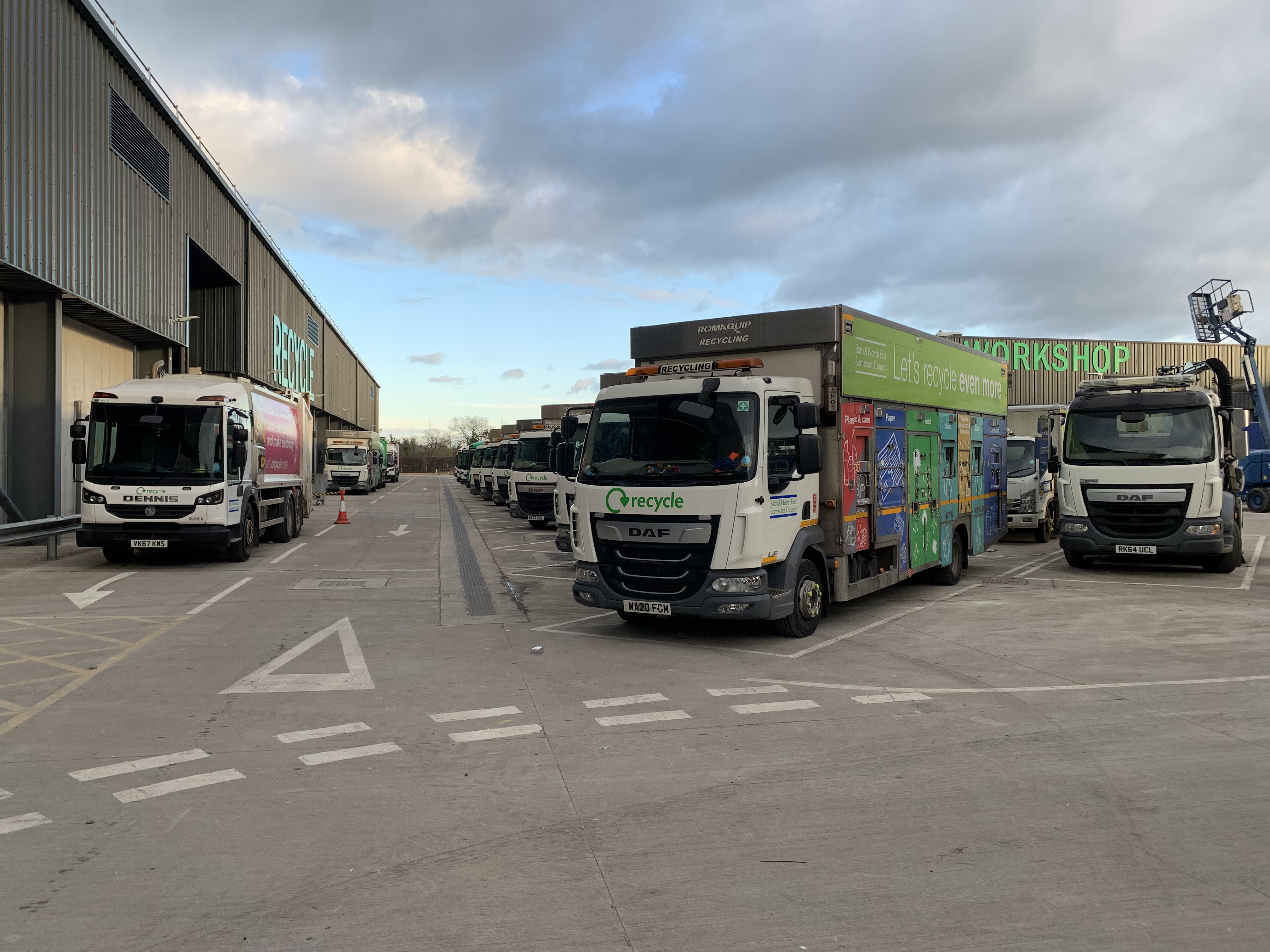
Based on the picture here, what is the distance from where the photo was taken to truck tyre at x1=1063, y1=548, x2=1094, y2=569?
15.8 m

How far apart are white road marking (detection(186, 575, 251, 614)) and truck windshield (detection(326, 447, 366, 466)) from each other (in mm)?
34878

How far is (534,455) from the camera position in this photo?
2623 centimetres

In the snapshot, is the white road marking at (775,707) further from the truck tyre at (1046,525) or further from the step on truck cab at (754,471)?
the truck tyre at (1046,525)

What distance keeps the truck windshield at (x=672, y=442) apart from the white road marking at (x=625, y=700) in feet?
7.65

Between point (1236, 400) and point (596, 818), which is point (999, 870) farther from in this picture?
point (1236, 400)

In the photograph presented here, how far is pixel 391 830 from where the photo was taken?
4512 mm

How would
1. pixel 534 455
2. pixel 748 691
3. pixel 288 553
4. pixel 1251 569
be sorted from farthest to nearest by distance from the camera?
pixel 534 455
pixel 288 553
pixel 1251 569
pixel 748 691

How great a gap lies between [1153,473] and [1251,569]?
11.3 ft

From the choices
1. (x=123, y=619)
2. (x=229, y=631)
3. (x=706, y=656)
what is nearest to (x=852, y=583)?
(x=706, y=656)

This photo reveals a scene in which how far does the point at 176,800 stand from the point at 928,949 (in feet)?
12.4

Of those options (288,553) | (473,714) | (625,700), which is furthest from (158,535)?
(625,700)

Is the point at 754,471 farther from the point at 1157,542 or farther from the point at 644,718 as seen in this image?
the point at 1157,542

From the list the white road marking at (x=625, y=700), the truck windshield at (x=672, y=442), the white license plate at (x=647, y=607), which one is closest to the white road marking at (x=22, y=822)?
the white road marking at (x=625, y=700)

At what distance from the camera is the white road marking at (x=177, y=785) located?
4957 mm
